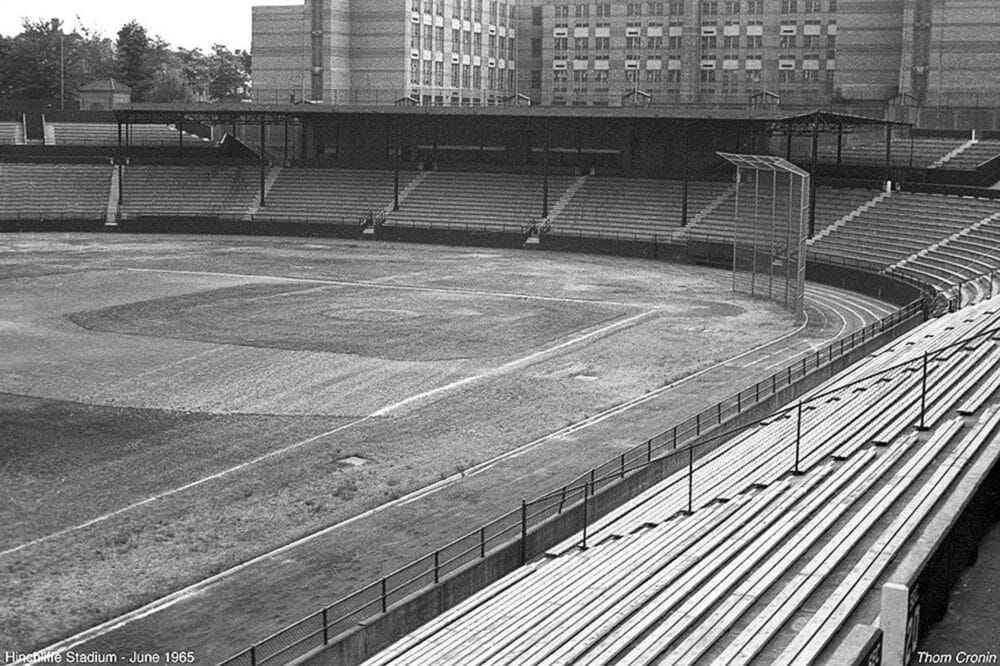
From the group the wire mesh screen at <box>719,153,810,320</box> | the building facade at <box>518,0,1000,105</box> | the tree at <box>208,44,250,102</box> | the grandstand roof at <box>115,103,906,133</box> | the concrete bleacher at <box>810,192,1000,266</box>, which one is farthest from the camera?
the tree at <box>208,44,250,102</box>

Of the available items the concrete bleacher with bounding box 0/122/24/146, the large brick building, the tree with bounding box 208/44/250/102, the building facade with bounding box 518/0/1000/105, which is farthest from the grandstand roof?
the tree with bounding box 208/44/250/102

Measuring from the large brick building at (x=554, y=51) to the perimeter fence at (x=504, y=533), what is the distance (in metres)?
71.2

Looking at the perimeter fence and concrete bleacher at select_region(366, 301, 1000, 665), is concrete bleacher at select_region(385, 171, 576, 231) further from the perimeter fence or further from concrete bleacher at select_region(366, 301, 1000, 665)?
concrete bleacher at select_region(366, 301, 1000, 665)

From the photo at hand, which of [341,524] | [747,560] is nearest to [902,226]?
[341,524]

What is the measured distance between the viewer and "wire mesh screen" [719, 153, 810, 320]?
54156mm

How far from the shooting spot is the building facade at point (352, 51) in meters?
110

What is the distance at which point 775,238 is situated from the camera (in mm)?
58250

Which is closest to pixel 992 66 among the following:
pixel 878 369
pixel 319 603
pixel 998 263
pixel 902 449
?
pixel 998 263

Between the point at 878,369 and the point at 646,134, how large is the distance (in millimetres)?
58891

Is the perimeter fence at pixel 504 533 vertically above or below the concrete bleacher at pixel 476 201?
below

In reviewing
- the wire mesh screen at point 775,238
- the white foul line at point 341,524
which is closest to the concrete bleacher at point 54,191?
the wire mesh screen at point 775,238

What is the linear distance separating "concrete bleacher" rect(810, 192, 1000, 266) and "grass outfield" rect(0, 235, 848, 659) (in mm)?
6869

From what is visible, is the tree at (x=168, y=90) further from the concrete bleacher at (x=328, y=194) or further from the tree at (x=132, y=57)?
the concrete bleacher at (x=328, y=194)

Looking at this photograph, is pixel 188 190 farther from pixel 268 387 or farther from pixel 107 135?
pixel 268 387
